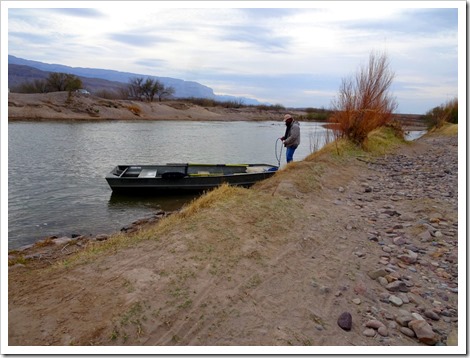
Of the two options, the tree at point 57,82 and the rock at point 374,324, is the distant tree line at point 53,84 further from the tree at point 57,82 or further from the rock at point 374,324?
the rock at point 374,324

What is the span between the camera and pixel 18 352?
2.91m

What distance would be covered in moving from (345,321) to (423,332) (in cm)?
73

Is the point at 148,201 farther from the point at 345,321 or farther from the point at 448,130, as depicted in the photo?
the point at 448,130

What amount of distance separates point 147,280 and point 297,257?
209cm

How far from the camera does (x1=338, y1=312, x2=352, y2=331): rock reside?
11.7 feet

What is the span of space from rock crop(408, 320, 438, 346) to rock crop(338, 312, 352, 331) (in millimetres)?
599

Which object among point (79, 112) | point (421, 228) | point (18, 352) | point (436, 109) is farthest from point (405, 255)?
point (79, 112)

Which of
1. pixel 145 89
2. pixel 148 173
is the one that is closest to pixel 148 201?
pixel 148 173

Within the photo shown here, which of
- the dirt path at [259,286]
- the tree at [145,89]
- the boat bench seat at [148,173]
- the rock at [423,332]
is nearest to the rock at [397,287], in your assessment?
the dirt path at [259,286]

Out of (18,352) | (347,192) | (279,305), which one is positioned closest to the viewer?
(18,352)

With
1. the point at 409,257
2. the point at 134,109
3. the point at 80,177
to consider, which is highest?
the point at 134,109

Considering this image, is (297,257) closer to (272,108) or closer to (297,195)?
(297,195)

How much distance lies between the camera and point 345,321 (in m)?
3.64

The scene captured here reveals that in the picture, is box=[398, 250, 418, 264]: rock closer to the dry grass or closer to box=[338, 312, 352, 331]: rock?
box=[338, 312, 352, 331]: rock
